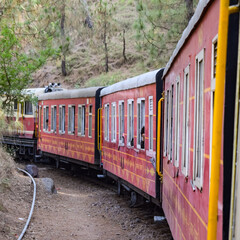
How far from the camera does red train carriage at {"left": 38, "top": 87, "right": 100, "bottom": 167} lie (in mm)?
18969

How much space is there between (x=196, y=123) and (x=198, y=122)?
0.44 ft

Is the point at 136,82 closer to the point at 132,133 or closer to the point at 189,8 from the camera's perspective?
the point at 132,133

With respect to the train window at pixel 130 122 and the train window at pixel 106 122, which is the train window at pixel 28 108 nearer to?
the train window at pixel 106 122

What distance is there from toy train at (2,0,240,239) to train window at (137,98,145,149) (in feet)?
0.06

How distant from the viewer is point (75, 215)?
13711 mm

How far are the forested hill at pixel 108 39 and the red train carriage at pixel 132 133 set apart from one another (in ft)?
26.6

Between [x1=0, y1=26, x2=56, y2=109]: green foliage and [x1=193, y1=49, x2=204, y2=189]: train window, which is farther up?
[x1=0, y1=26, x2=56, y2=109]: green foliage

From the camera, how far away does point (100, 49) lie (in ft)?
155

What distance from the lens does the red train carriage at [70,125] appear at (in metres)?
19.0

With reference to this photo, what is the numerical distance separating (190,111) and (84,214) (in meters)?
9.17

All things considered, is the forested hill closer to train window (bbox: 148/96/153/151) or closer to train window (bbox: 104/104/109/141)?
train window (bbox: 104/104/109/141)

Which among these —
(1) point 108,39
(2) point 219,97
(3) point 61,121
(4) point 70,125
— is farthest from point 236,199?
(1) point 108,39

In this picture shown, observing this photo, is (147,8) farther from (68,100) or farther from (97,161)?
(97,161)

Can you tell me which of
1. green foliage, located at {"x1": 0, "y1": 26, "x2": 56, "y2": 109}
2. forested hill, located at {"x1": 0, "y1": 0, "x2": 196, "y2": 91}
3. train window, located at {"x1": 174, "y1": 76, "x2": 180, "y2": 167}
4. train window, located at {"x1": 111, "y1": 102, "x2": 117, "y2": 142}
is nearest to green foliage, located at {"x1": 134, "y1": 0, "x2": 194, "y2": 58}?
forested hill, located at {"x1": 0, "y1": 0, "x2": 196, "y2": 91}
